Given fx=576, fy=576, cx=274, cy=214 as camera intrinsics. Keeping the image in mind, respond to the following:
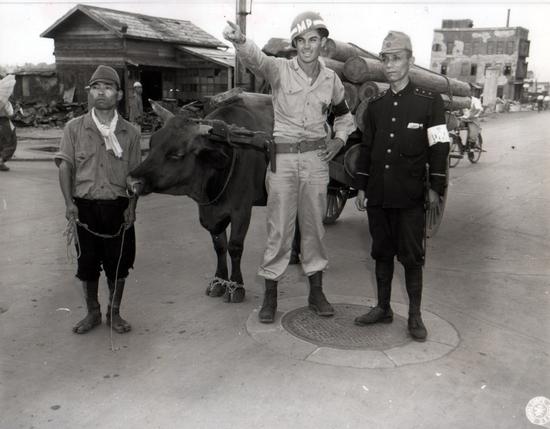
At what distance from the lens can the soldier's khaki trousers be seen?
14.6 feet

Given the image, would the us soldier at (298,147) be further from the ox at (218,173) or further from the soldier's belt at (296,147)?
the ox at (218,173)

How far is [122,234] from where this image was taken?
4246mm

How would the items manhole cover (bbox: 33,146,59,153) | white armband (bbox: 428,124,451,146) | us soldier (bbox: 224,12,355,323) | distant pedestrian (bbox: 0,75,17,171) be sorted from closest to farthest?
white armband (bbox: 428,124,451,146) < us soldier (bbox: 224,12,355,323) < distant pedestrian (bbox: 0,75,17,171) < manhole cover (bbox: 33,146,59,153)

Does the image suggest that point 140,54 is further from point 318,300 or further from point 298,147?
point 318,300

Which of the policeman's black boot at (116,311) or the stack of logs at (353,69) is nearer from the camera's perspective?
the policeman's black boot at (116,311)

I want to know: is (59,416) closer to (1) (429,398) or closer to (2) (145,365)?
(2) (145,365)

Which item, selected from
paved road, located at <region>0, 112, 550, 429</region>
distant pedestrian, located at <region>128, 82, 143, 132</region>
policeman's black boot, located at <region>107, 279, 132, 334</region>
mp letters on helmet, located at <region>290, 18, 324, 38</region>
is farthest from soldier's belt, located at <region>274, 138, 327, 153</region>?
distant pedestrian, located at <region>128, 82, 143, 132</region>

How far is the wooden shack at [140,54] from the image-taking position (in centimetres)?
2302

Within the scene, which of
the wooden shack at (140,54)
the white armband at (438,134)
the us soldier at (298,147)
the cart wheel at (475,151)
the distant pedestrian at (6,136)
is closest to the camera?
the white armband at (438,134)

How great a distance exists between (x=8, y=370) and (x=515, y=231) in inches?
259

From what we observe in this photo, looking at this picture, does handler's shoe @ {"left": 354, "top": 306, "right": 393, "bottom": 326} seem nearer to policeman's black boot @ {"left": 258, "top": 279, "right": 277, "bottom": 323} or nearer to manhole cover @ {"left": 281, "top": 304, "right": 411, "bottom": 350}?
manhole cover @ {"left": 281, "top": 304, "right": 411, "bottom": 350}

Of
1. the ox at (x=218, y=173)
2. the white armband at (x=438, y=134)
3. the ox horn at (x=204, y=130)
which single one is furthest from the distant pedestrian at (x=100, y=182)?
the white armband at (x=438, y=134)

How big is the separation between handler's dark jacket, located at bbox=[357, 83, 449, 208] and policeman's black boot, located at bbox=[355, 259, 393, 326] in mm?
558

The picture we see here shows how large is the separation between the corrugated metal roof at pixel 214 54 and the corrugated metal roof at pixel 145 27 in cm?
45
